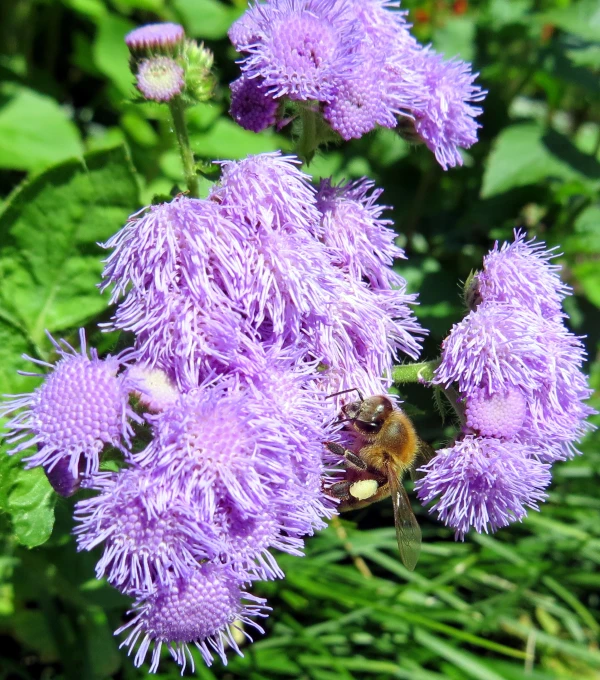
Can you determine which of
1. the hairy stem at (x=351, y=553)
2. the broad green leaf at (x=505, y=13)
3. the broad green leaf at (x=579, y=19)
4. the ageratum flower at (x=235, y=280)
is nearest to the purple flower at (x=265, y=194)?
the ageratum flower at (x=235, y=280)

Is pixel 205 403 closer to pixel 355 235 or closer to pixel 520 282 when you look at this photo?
pixel 355 235

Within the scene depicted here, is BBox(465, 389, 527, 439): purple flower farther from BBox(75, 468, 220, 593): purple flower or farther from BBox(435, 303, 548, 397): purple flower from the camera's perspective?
Result: BBox(75, 468, 220, 593): purple flower

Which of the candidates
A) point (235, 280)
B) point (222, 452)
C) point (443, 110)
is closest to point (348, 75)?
point (443, 110)

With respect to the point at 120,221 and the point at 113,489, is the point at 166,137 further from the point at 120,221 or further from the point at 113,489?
the point at 113,489

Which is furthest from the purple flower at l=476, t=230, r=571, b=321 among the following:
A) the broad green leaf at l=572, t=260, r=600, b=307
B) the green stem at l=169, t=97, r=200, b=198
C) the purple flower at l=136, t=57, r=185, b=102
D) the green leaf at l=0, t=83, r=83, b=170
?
the green leaf at l=0, t=83, r=83, b=170

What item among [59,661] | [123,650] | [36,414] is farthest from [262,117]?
[59,661]

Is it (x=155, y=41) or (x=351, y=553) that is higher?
(x=155, y=41)

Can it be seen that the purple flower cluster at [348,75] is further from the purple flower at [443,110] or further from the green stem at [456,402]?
the green stem at [456,402]
